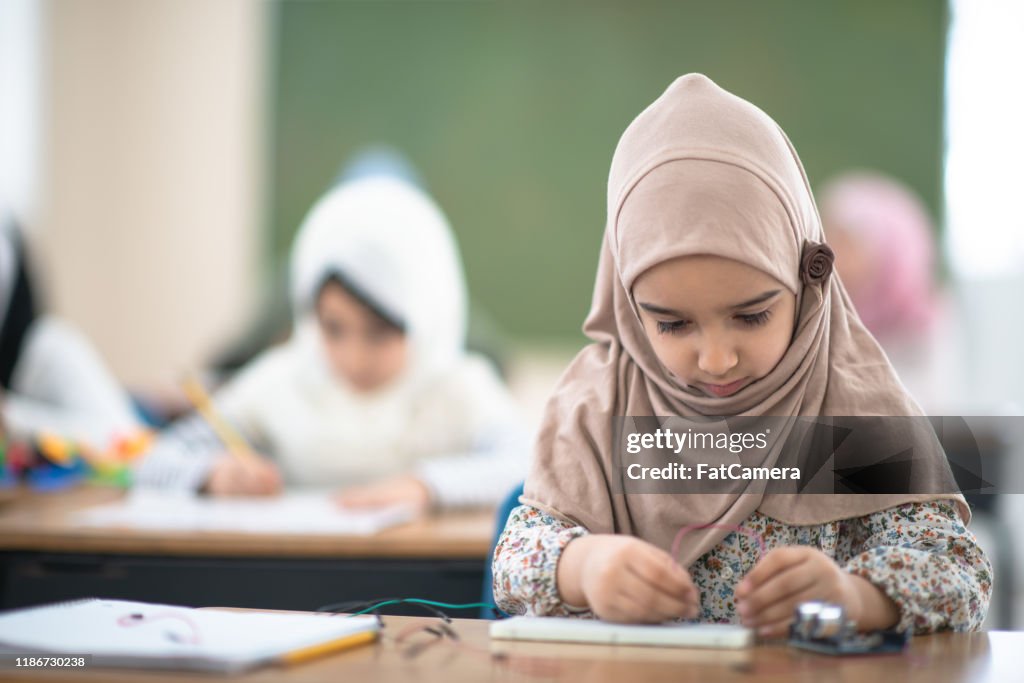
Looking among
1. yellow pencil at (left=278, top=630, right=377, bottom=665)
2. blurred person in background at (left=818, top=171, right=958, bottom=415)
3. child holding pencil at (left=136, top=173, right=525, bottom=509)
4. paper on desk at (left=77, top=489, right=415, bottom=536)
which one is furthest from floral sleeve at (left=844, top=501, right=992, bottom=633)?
blurred person in background at (left=818, top=171, right=958, bottom=415)

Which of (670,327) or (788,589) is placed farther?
(670,327)

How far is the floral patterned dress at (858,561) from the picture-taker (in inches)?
40.2

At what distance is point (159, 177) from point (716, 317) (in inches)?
181

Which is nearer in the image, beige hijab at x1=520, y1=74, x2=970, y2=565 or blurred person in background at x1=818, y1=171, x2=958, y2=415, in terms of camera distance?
beige hijab at x1=520, y1=74, x2=970, y2=565

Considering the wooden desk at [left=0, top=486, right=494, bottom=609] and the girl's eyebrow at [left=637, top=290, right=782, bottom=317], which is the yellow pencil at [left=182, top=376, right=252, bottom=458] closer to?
the wooden desk at [left=0, top=486, right=494, bottom=609]

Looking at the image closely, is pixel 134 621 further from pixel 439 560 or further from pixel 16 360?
pixel 16 360

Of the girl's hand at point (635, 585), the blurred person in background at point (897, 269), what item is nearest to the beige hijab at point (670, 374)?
the girl's hand at point (635, 585)

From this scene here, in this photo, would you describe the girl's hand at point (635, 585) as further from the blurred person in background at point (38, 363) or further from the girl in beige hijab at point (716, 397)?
the blurred person in background at point (38, 363)

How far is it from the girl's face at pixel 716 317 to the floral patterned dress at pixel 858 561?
0.56 ft

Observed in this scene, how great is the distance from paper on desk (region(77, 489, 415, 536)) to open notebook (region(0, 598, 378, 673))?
0.80 meters

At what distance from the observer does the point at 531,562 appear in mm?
1102

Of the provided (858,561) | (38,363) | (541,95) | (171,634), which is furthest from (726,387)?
(541,95)

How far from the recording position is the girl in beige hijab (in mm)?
1031

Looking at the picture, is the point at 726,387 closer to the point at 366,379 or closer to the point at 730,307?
the point at 730,307
